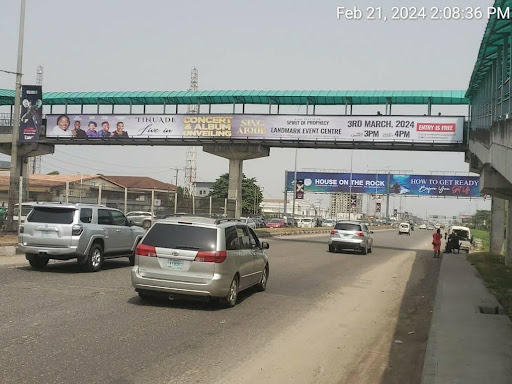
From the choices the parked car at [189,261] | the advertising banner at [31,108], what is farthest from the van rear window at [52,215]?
the advertising banner at [31,108]

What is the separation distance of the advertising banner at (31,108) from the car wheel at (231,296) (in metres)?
20.1

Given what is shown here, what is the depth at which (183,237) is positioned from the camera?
10.0 meters

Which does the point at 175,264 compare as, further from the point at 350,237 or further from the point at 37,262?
the point at 350,237

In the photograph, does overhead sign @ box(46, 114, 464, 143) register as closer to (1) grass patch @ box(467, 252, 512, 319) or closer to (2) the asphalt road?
(1) grass patch @ box(467, 252, 512, 319)

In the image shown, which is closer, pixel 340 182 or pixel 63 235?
pixel 63 235

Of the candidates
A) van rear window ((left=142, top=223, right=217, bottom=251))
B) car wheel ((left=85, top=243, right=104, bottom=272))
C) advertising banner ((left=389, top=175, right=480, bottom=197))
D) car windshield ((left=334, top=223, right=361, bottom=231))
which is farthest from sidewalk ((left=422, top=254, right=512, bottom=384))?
advertising banner ((left=389, top=175, right=480, bottom=197))

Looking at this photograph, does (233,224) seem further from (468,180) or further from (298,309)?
(468,180)

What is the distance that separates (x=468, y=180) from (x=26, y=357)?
67.6m

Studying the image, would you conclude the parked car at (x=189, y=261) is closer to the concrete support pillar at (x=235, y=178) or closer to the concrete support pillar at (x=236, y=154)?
the concrete support pillar at (x=236, y=154)

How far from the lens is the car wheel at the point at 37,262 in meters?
14.6

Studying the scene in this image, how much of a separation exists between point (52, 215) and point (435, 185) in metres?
61.5

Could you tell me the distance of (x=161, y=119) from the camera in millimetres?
42125

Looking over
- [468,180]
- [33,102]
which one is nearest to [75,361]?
[33,102]

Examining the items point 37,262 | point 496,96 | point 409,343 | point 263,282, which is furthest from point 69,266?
point 496,96
